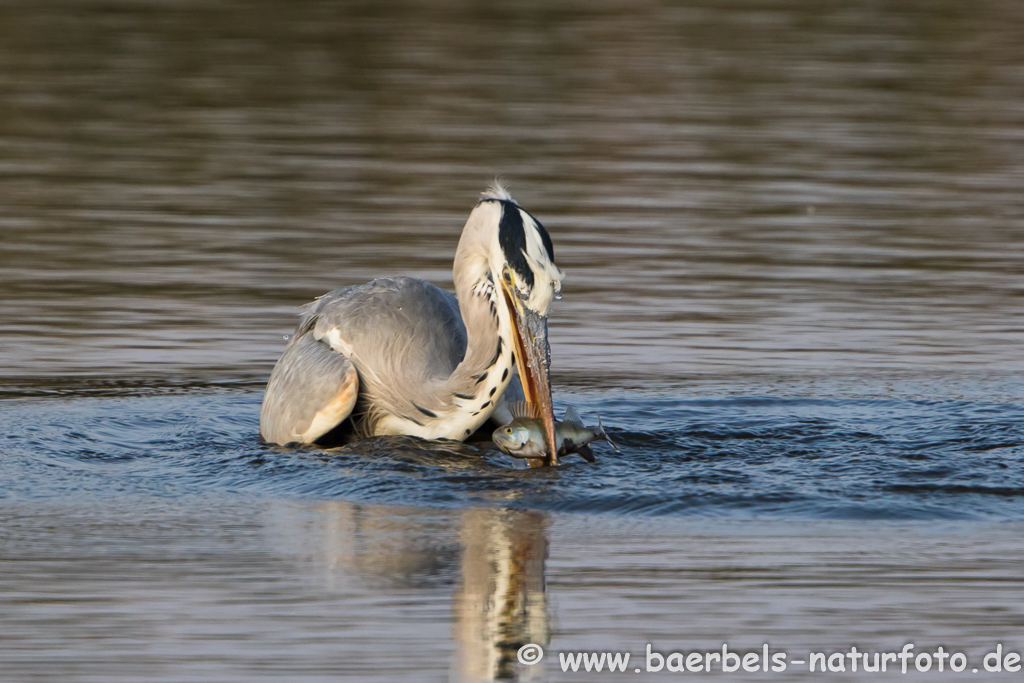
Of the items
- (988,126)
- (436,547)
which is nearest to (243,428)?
(436,547)

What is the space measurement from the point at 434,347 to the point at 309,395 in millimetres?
672

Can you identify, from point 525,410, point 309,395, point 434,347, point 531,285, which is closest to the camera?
point 531,285

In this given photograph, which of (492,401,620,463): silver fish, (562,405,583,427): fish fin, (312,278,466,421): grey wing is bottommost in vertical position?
(492,401,620,463): silver fish

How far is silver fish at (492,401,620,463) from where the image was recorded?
Answer: 8.34m

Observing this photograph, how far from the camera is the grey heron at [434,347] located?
8.34 meters

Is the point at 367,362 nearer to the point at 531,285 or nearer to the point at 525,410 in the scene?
the point at 525,410

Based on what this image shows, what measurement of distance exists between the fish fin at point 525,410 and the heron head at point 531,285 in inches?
1.1

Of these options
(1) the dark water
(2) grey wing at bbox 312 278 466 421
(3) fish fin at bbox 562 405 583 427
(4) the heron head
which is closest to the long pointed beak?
(4) the heron head

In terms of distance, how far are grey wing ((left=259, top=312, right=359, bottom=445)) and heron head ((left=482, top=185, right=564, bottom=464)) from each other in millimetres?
1073

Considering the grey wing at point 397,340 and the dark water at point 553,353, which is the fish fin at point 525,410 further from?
the grey wing at point 397,340

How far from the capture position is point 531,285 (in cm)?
828

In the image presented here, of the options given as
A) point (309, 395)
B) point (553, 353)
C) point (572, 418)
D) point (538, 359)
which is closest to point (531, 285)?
point (538, 359)

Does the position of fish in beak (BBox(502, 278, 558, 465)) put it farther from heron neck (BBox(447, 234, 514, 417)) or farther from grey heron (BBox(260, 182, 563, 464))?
heron neck (BBox(447, 234, 514, 417))

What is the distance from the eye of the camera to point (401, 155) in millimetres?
17797
